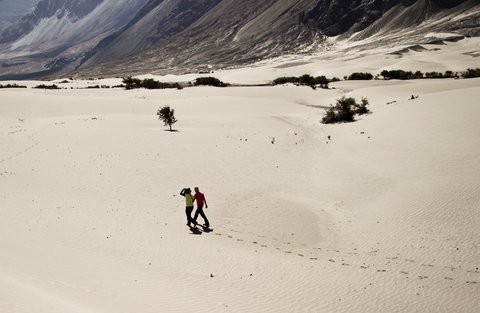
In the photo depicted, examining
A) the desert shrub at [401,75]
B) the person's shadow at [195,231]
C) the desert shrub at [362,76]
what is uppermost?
the desert shrub at [362,76]

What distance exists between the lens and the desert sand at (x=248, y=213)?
9289 mm

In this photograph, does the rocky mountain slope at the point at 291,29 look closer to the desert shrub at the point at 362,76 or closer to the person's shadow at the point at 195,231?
the desert shrub at the point at 362,76

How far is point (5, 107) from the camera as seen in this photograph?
3456 cm

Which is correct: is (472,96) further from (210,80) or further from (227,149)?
(210,80)

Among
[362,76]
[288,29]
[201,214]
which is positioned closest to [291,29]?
[288,29]

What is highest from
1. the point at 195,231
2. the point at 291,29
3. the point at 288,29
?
the point at 288,29

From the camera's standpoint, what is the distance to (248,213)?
15.0 metres

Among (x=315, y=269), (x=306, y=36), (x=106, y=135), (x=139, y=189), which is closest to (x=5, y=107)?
(x=106, y=135)

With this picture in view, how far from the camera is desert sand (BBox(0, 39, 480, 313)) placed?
9.29 m

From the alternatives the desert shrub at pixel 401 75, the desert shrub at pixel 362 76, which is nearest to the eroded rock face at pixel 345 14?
the desert shrub at pixel 401 75

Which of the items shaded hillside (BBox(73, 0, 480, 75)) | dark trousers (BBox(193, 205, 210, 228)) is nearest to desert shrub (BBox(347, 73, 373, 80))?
shaded hillside (BBox(73, 0, 480, 75))

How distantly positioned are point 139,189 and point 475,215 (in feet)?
36.3

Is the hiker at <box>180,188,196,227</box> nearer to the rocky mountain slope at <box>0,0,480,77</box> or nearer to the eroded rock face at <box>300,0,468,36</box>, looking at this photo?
the rocky mountain slope at <box>0,0,480,77</box>

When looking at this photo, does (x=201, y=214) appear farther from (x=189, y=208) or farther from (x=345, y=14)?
(x=345, y=14)
